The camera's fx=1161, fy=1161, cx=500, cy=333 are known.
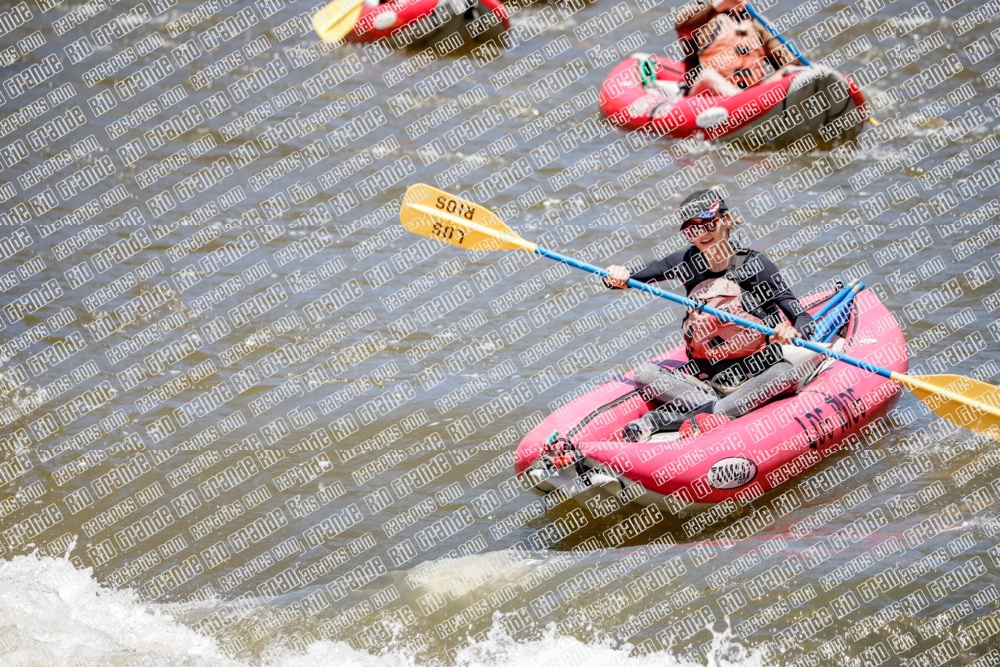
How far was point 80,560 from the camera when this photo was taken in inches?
260

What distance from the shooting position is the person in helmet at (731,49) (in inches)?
416

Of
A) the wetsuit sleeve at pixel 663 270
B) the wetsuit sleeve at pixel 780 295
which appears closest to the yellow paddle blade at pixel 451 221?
the wetsuit sleeve at pixel 663 270

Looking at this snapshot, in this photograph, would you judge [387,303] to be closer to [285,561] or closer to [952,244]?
[285,561]

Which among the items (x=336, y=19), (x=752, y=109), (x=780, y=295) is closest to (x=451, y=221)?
(x=780, y=295)

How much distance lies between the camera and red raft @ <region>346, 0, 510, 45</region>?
12625 millimetres

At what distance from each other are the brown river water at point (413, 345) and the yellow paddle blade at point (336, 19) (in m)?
0.85

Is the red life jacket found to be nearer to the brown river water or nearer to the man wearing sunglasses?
the man wearing sunglasses

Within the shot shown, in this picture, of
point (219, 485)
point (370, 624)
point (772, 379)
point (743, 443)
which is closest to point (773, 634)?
point (743, 443)

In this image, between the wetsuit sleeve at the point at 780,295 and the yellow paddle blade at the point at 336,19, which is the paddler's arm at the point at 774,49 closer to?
the yellow paddle blade at the point at 336,19

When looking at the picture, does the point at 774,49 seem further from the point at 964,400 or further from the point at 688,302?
the point at 964,400

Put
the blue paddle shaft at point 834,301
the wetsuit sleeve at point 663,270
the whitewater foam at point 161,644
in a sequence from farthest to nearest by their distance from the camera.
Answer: the blue paddle shaft at point 834,301 → the wetsuit sleeve at point 663,270 → the whitewater foam at point 161,644

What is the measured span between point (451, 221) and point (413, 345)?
1666 mm

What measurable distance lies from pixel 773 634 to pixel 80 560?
3847mm

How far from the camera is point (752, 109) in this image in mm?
10305
